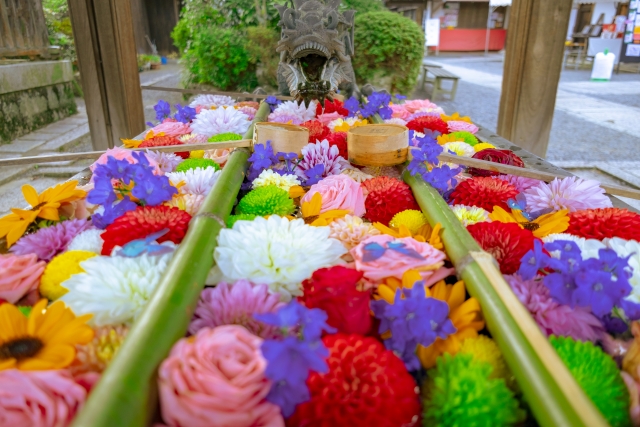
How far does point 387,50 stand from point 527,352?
6674 millimetres

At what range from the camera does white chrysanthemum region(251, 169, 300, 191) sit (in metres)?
1.35

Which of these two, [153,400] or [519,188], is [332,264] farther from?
[519,188]

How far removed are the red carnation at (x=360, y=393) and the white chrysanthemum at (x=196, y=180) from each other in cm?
80

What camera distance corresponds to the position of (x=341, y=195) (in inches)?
47.6

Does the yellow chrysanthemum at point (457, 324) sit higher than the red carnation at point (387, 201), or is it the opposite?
the red carnation at point (387, 201)

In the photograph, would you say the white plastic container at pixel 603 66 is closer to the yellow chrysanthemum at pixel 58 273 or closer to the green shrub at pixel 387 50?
the green shrub at pixel 387 50

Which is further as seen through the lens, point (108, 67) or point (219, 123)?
point (108, 67)

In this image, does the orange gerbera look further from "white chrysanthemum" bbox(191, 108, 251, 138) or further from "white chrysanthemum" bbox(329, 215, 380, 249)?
"white chrysanthemum" bbox(191, 108, 251, 138)

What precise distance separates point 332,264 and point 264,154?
673 millimetres

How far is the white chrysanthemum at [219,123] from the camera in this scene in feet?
6.79

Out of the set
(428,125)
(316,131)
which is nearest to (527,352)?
(316,131)

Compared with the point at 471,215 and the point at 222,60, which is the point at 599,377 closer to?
the point at 471,215

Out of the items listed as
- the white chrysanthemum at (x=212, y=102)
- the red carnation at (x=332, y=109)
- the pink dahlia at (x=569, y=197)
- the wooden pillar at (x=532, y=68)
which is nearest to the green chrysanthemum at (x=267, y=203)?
the pink dahlia at (x=569, y=197)

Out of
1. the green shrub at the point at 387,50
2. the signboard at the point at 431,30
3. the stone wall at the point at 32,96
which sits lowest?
the stone wall at the point at 32,96
